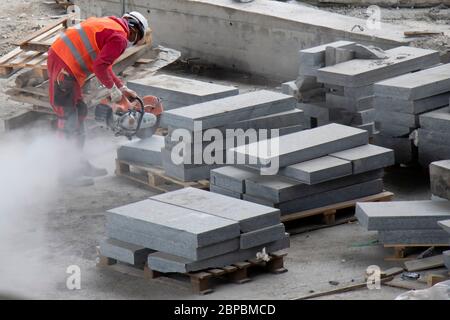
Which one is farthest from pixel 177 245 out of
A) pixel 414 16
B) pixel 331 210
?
pixel 414 16

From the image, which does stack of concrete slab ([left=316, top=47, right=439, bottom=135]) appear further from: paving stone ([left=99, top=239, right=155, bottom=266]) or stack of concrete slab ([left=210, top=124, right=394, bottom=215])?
paving stone ([left=99, top=239, right=155, bottom=266])

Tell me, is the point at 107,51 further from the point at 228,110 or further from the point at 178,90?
the point at 228,110

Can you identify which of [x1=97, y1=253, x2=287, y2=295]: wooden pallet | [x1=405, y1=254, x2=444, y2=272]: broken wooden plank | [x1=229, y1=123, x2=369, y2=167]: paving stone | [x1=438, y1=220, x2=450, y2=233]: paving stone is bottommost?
[x1=97, y1=253, x2=287, y2=295]: wooden pallet

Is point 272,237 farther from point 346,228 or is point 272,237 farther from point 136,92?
point 136,92

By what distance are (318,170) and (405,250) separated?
49.6 inches

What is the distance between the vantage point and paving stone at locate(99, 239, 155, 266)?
10266 millimetres

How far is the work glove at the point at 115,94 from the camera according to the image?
13023 millimetres

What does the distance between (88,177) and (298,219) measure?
3056mm

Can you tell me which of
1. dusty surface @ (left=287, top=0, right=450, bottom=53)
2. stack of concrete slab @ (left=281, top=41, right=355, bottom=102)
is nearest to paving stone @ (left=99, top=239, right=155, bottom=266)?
stack of concrete slab @ (left=281, top=41, right=355, bottom=102)

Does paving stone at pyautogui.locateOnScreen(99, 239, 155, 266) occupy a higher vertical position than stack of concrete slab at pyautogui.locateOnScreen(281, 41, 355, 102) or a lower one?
lower

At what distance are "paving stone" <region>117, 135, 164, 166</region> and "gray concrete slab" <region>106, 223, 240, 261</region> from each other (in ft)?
9.51

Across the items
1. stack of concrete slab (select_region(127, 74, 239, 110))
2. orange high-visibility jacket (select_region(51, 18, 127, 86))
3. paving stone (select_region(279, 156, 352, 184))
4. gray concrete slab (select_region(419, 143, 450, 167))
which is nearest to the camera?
paving stone (select_region(279, 156, 352, 184))

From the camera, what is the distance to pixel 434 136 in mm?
12547

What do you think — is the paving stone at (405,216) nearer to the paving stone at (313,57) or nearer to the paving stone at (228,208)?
the paving stone at (228,208)
